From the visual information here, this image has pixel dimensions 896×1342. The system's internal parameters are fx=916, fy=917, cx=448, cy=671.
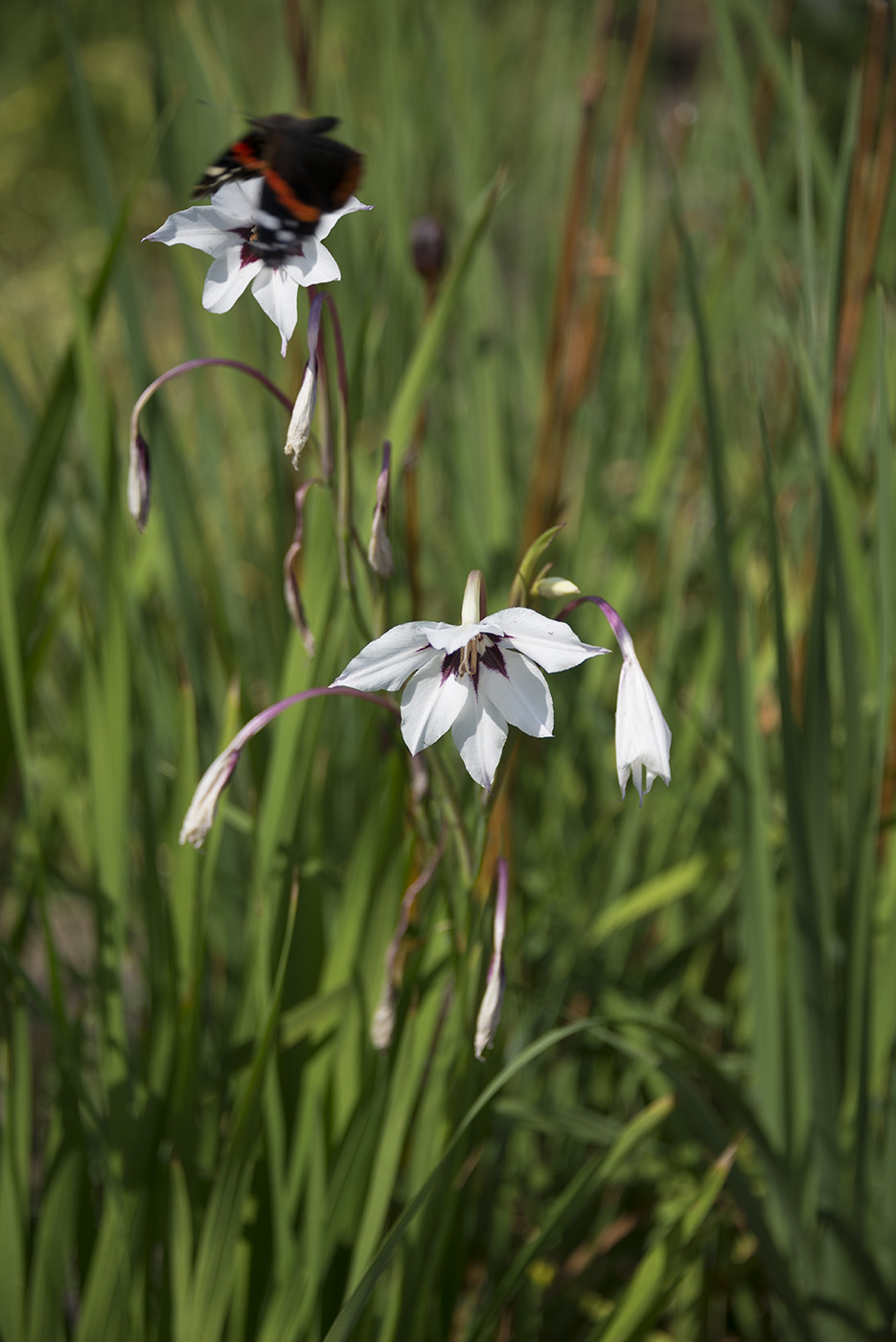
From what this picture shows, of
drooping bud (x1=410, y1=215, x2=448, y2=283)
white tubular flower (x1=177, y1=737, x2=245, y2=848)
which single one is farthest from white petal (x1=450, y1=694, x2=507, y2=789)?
drooping bud (x1=410, y1=215, x2=448, y2=283)

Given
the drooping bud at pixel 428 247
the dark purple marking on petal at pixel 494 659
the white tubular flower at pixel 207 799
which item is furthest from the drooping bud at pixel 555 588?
the drooping bud at pixel 428 247

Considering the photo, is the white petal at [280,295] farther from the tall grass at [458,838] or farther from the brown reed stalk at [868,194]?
the brown reed stalk at [868,194]

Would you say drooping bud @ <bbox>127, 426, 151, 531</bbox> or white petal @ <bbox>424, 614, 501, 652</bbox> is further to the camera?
drooping bud @ <bbox>127, 426, 151, 531</bbox>

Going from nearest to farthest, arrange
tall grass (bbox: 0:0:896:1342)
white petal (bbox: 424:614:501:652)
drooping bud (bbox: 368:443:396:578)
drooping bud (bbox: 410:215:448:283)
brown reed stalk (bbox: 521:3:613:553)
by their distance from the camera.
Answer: white petal (bbox: 424:614:501:652) → drooping bud (bbox: 368:443:396:578) → tall grass (bbox: 0:0:896:1342) → drooping bud (bbox: 410:215:448:283) → brown reed stalk (bbox: 521:3:613:553)

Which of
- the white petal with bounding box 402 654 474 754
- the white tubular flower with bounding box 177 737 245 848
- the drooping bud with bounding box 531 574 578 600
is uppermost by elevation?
the drooping bud with bounding box 531 574 578 600

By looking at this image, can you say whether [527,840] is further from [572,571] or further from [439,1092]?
[439,1092]

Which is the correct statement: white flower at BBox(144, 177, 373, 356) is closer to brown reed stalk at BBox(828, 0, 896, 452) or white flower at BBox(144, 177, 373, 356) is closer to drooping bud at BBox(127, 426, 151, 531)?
drooping bud at BBox(127, 426, 151, 531)
